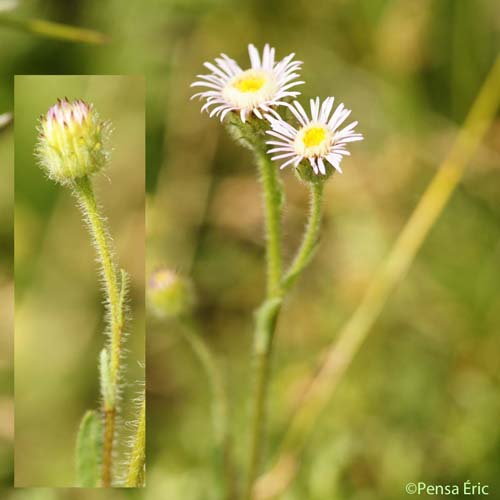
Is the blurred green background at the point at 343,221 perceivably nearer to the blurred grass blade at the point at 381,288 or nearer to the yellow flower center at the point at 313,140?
the blurred grass blade at the point at 381,288

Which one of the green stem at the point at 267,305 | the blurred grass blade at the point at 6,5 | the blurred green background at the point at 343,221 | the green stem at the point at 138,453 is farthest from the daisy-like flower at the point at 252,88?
the blurred green background at the point at 343,221

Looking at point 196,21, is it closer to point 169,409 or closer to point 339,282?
point 339,282

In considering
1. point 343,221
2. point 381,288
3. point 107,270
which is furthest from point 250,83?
point 343,221

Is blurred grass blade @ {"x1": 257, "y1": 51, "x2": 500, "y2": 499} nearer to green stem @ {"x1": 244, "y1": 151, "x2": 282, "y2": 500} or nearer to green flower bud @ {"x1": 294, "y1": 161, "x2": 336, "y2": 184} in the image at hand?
green stem @ {"x1": 244, "y1": 151, "x2": 282, "y2": 500}

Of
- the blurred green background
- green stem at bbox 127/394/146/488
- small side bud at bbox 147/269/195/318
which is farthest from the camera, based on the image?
the blurred green background

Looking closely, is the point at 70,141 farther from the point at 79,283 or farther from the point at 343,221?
the point at 343,221

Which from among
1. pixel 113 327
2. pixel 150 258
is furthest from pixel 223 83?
pixel 150 258

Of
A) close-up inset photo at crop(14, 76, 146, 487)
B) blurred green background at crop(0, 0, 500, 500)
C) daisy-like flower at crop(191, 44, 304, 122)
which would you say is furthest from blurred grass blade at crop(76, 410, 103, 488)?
blurred green background at crop(0, 0, 500, 500)
